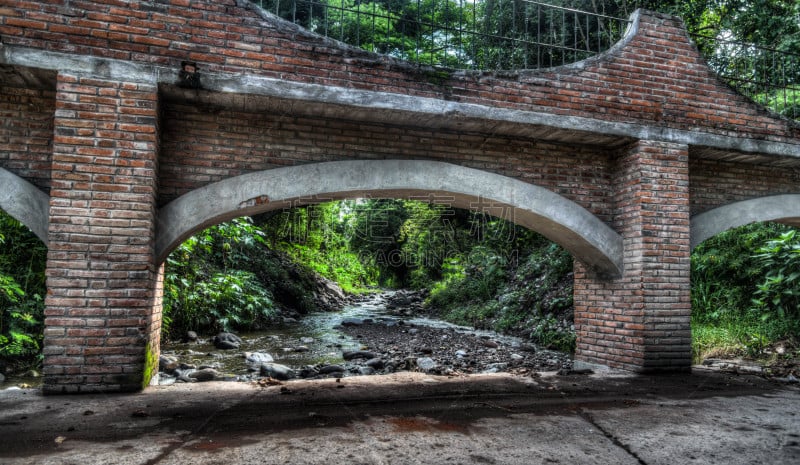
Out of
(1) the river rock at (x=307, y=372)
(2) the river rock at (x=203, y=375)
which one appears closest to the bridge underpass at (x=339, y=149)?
(2) the river rock at (x=203, y=375)

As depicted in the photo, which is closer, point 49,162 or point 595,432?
point 595,432

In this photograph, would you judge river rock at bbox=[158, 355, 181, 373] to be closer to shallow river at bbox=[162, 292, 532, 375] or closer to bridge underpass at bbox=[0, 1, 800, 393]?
shallow river at bbox=[162, 292, 532, 375]

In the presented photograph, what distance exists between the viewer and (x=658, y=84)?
5582 millimetres

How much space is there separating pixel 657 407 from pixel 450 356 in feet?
13.0

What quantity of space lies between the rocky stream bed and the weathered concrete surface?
102cm

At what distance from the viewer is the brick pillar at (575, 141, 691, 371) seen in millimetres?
5277

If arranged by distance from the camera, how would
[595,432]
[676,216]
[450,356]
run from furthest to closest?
[450,356], [676,216], [595,432]

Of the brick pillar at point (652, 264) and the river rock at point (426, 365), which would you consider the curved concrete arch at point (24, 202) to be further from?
the brick pillar at point (652, 264)

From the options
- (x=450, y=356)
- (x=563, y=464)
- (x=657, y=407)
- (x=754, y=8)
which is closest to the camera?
(x=563, y=464)

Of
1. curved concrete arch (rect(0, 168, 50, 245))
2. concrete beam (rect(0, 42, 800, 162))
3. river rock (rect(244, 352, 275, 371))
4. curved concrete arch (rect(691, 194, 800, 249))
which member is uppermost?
concrete beam (rect(0, 42, 800, 162))

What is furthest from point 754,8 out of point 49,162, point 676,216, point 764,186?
point 49,162

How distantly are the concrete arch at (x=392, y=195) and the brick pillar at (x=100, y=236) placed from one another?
379 mm

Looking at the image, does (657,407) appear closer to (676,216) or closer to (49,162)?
(676,216)

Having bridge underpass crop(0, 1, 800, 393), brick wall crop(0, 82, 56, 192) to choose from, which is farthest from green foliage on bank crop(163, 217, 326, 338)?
bridge underpass crop(0, 1, 800, 393)
